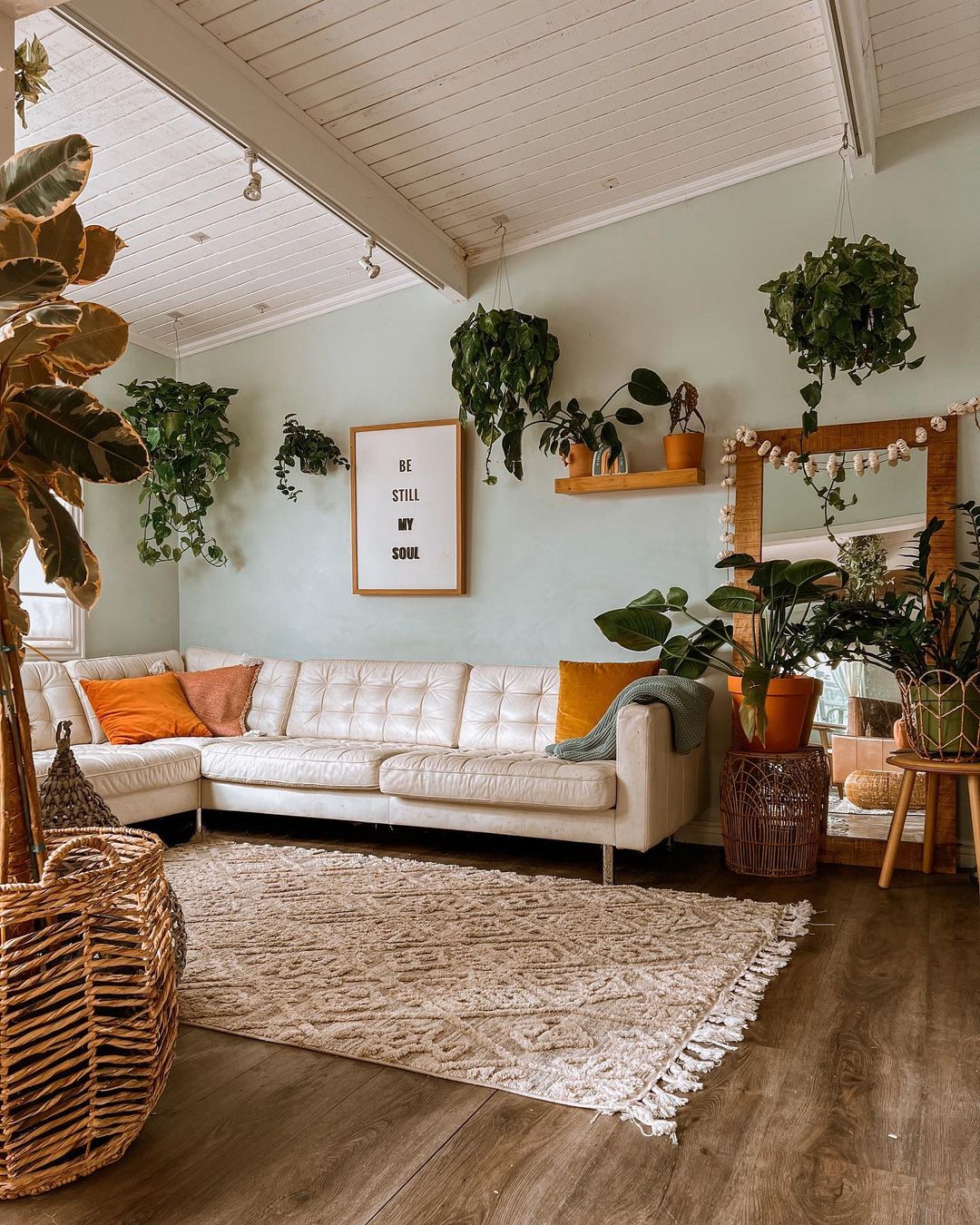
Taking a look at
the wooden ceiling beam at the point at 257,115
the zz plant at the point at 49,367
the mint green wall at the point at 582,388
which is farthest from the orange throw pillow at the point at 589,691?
the zz plant at the point at 49,367

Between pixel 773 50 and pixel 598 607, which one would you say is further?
pixel 598 607

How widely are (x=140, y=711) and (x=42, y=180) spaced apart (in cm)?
340

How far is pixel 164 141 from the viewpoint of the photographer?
12.4ft

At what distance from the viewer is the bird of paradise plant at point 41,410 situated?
1.65 metres

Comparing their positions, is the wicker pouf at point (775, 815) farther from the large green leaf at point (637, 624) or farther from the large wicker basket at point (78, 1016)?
the large wicker basket at point (78, 1016)

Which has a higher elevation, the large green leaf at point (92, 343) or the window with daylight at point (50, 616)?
the large green leaf at point (92, 343)

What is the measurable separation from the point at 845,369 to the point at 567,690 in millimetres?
1766

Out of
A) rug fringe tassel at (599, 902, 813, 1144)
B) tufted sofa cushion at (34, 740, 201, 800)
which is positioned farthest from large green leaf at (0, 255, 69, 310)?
tufted sofa cushion at (34, 740, 201, 800)

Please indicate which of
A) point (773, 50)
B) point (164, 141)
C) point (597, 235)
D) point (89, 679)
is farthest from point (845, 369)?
point (89, 679)

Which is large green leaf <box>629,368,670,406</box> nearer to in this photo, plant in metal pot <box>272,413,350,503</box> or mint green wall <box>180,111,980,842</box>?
mint green wall <box>180,111,980,842</box>

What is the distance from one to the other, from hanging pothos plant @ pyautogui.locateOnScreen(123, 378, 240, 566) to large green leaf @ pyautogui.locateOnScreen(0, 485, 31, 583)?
11.5ft

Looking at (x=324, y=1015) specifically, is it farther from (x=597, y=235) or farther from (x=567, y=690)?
(x=597, y=235)

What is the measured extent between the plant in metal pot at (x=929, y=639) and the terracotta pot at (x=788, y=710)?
18 cm

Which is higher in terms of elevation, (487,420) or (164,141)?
(164,141)
